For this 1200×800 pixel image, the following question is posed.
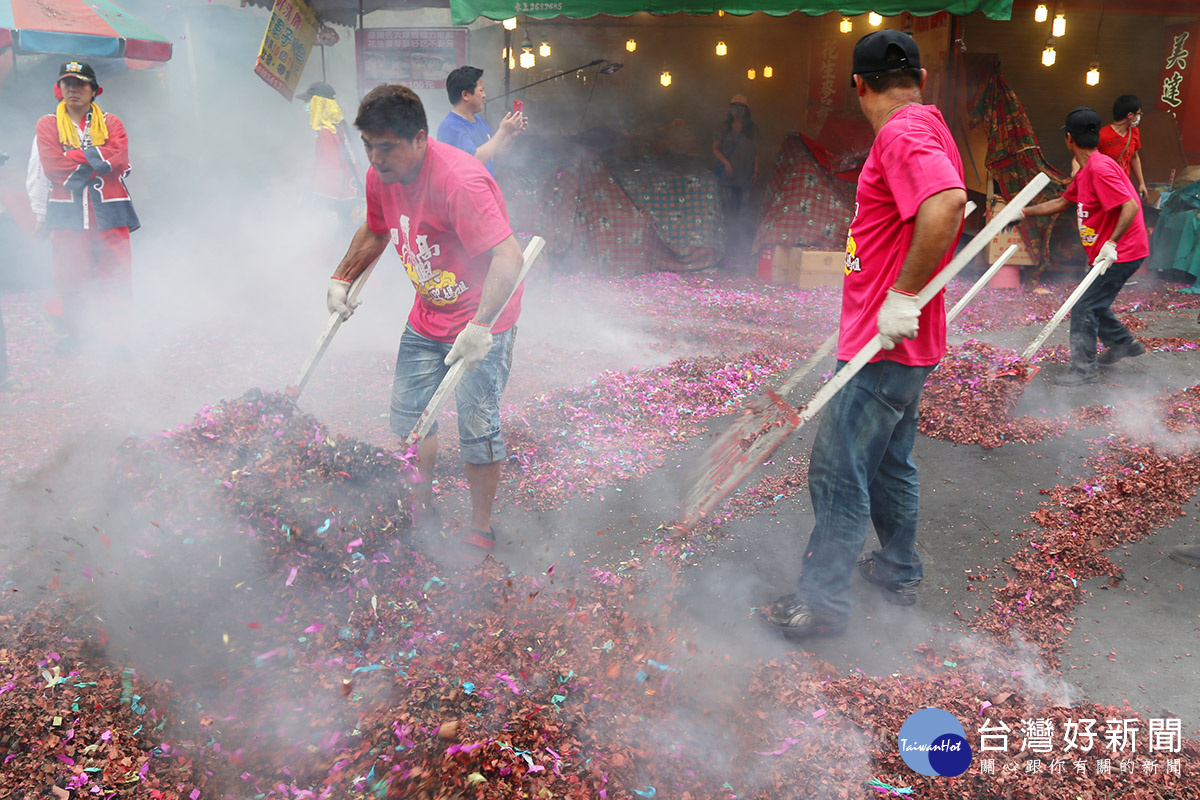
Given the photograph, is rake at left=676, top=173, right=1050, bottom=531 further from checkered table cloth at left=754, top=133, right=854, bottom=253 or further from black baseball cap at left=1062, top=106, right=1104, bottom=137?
checkered table cloth at left=754, top=133, right=854, bottom=253

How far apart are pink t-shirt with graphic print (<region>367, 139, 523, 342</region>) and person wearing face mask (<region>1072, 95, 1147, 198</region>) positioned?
8033mm

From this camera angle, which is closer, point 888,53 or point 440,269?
point 888,53

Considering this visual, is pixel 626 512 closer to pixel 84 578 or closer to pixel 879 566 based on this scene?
pixel 879 566

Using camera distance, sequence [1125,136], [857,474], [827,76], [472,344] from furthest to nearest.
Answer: [827,76]
[1125,136]
[472,344]
[857,474]

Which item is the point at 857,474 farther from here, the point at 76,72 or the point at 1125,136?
the point at 1125,136

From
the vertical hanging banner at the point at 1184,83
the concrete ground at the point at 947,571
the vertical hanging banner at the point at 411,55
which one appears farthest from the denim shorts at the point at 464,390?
the vertical hanging banner at the point at 1184,83

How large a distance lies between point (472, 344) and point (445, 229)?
0.52 metres

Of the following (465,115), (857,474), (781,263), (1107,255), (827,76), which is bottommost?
(857,474)

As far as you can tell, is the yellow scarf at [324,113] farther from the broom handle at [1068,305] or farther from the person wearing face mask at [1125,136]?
the person wearing face mask at [1125,136]

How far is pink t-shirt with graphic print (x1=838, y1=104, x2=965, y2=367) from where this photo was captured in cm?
243

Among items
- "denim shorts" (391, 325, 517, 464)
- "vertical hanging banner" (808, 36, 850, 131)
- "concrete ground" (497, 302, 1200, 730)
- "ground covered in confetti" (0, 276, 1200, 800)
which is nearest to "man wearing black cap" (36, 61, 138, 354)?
"ground covered in confetti" (0, 276, 1200, 800)

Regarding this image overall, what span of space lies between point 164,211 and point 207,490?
10.7 m

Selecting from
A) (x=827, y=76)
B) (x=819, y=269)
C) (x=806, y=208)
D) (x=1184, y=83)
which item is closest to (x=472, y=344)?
(x=819, y=269)

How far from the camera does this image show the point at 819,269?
9.99 meters
